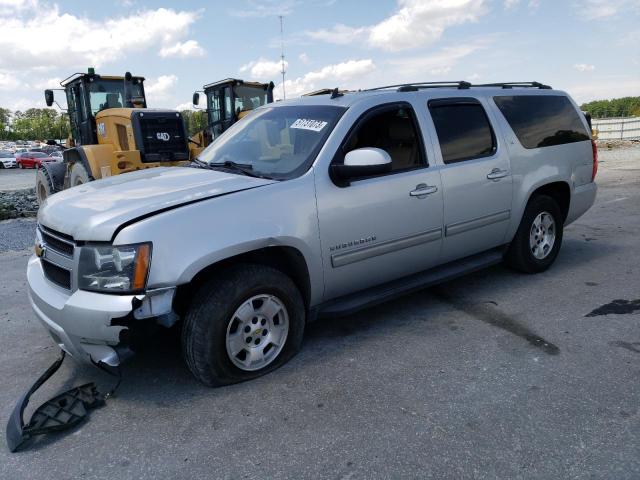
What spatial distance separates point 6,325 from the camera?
4477 millimetres

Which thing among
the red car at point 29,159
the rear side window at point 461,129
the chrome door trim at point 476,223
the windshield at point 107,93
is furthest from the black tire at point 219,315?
the red car at point 29,159

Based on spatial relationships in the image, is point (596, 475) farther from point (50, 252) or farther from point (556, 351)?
point (50, 252)

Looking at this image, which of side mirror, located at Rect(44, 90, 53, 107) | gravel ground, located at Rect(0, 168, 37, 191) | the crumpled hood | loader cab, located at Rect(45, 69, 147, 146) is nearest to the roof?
the crumpled hood

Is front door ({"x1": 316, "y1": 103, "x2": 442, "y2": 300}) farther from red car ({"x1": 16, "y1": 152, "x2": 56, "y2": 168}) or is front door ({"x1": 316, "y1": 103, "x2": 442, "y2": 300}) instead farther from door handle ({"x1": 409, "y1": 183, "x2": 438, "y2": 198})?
red car ({"x1": 16, "y1": 152, "x2": 56, "y2": 168})

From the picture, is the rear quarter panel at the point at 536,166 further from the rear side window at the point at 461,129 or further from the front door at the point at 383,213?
the front door at the point at 383,213

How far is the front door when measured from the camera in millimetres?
3562

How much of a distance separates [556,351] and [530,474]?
1421 mm

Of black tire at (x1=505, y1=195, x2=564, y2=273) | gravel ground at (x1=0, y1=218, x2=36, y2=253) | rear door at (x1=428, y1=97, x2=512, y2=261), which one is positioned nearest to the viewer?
rear door at (x1=428, y1=97, x2=512, y2=261)

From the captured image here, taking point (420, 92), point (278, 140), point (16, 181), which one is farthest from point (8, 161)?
point (420, 92)

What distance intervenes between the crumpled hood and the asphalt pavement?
901mm

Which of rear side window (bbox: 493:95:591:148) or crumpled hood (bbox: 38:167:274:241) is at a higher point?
rear side window (bbox: 493:95:591:148)

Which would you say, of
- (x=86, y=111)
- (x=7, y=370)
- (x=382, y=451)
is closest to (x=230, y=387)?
(x=382, y=451)

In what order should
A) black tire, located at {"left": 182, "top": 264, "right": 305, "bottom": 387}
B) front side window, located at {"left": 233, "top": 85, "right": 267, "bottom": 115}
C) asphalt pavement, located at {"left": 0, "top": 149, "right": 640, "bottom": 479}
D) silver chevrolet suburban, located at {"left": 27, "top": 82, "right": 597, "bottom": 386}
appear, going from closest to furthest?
asphalt pavement, located at {"left": 0, "top": 149, "right": 640, "bottom": 479} < silver chevrolet suburban, located at {"left": 27, "top": 82, "right": 597, "bottom": 386} < black tire, located at {"left": 182, "top": 264, "right": 305, "bottom": 387} < front side window, located at {"left": 233, "top": 85, "right": 267, "bottom": 115}

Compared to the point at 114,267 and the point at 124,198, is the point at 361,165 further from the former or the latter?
the point at 114,267
